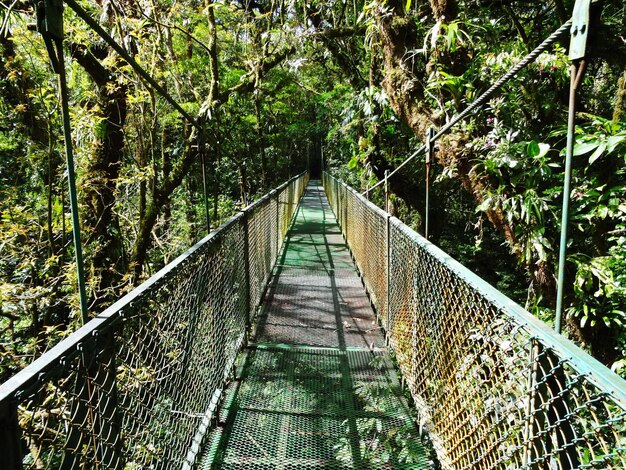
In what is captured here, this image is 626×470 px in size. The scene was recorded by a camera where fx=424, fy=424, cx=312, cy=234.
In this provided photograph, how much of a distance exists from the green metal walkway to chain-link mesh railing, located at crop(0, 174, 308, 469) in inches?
7.3

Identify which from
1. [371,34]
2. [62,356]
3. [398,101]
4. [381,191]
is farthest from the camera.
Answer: [381,191]

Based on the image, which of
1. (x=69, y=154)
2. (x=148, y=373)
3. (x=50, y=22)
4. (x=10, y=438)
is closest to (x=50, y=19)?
(x=50, y=22)

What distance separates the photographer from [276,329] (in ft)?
12.4

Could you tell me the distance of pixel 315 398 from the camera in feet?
8.82

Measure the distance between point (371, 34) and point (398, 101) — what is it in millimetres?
849

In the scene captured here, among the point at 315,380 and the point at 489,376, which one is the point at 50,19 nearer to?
the point at 489,376

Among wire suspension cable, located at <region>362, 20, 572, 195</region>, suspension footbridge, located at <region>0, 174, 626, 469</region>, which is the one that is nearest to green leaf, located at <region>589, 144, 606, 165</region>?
wire suspension cable, located at <region>362, 20, 572, 195</region>

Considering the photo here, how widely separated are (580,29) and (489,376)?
1162 mm

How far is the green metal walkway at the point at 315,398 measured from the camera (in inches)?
85.0

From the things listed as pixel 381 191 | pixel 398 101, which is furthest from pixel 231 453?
pixel 381 191

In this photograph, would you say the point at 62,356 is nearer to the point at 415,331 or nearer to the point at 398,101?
the point at 415,331

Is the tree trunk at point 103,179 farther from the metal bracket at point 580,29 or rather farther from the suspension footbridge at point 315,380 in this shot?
the metal bracket at point 580,29

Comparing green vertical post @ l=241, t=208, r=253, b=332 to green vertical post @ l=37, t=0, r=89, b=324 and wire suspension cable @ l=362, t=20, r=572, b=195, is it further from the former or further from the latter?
green vertical post @ l=37, t=0, r=89, b=324

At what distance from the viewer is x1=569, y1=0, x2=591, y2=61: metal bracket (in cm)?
103
